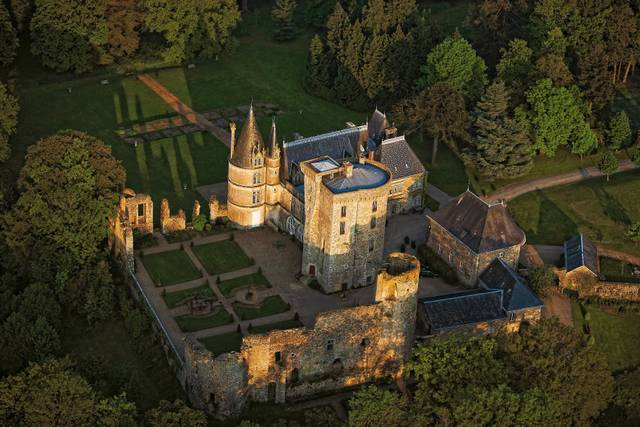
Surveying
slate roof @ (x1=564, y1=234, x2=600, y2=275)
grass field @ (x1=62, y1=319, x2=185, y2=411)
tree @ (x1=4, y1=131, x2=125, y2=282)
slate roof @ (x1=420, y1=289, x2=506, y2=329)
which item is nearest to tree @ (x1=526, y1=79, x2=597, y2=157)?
slate roof @ (x1=564, y1=234, x2=600, y2=275)

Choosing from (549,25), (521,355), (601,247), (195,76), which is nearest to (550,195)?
(601,247)

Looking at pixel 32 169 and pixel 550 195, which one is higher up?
pixel 32 169

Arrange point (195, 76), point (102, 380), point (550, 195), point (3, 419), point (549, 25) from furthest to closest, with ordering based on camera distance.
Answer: point (195, 76), point (549, 25), point (550, 195), point (102, 380), point (3, 419)

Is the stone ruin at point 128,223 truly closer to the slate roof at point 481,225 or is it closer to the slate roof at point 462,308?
the slate roof at point 462,308

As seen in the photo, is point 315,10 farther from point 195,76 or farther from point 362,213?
point 362,213

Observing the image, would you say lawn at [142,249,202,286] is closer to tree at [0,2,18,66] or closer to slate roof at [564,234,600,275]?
slate roof at [564,234,600,275]

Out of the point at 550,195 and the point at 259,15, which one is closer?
the point at 550,195

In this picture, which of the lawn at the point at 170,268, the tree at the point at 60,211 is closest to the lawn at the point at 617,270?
the lawn at the point at 170,268
